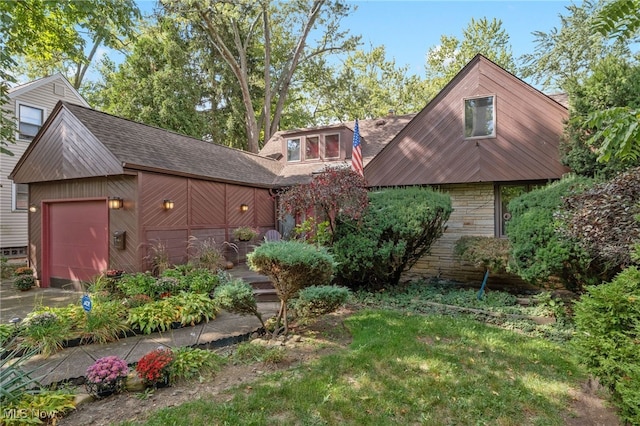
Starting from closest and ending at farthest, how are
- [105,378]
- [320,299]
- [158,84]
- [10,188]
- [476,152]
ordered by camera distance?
1. [105,378]
2. [320,299]
3. [476,152]
4. [10,188]
5. [158,84]

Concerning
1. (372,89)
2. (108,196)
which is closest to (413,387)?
(108,196)

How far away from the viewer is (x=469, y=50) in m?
20.8

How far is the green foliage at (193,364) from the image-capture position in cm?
361

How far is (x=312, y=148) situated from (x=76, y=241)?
911 centimetres

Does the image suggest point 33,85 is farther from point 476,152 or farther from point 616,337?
point 616,337

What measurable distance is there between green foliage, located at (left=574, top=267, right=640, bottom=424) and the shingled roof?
319 inches

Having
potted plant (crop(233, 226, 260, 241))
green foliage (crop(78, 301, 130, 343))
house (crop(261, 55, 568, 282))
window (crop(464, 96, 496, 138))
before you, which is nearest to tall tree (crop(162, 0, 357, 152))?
potted plant (crop(233, 226, 260, 241))

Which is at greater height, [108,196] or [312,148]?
[312,148]

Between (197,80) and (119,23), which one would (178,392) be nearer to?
(119,23)

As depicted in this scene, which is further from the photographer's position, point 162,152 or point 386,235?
point 162,152

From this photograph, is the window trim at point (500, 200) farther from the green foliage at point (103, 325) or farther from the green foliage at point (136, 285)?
the green foliage at point (103, 325)

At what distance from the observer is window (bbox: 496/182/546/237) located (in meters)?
8.56

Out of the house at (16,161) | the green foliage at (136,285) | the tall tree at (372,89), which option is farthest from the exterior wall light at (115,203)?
the tall tree at (372,89)

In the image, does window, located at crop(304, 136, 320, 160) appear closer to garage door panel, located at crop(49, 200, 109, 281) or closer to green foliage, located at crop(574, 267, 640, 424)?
garage door panel, located at crop(49, 200, 109, 281)
